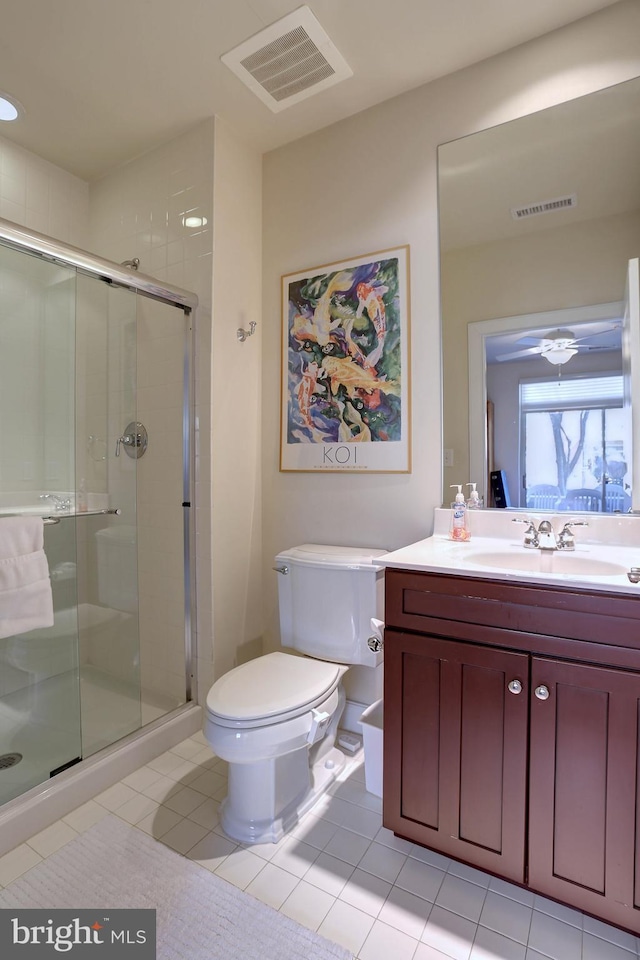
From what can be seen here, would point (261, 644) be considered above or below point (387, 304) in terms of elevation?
below

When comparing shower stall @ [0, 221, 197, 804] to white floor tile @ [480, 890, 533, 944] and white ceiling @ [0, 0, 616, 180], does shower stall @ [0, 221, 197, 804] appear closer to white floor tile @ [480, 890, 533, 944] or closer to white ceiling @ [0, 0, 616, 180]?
white ceiling @ [0, 0, 616, 180]

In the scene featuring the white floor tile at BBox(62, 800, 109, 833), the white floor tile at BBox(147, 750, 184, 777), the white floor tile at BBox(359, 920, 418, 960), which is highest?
the white floor tile at BBox(359, 920, 418, 960)

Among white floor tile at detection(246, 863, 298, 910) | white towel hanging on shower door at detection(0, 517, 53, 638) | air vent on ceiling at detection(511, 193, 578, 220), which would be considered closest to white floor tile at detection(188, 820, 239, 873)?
white floor tile at detection(246, 863, 298, 910)

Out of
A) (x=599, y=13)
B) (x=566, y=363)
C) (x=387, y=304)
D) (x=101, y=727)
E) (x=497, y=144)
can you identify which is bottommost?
(x=101, y=727)

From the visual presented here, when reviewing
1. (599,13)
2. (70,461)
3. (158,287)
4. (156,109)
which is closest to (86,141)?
(156,109)

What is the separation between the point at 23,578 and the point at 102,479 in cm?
62

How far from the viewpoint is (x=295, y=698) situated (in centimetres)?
149

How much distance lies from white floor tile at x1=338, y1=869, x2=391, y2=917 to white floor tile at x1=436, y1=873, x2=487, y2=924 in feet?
0.47

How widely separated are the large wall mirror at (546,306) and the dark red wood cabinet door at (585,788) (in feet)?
2.28

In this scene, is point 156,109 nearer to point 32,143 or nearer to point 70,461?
point 32,143

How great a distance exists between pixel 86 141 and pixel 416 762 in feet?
9.28

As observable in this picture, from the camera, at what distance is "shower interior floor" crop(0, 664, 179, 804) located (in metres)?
1.65

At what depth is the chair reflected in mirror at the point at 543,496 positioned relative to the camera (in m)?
1.68

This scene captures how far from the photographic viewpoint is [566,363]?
1.65 metres
